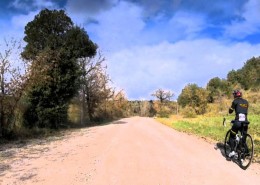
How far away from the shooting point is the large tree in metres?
24.5

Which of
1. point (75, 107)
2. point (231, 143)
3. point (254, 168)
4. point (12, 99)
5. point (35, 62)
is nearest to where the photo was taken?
point (254, 168)

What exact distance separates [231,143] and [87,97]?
31.5 metres

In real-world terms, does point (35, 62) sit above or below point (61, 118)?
above

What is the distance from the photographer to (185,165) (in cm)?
1002

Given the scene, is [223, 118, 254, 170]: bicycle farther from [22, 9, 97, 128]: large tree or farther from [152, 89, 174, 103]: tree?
[152, 89, 174, 103]: tree

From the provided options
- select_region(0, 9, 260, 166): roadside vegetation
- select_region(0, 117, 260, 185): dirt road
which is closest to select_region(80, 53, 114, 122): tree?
select_region(0, 9, 260, 166): roadside vegetation

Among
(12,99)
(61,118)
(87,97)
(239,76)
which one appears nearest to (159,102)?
(239,76)

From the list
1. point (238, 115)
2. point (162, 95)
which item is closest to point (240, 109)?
point (238, 115)

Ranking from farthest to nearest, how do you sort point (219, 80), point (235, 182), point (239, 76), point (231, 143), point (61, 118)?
point (219, 80) → point (239, 76) → point (61, 118) → point (231, 143) → point (235, 182)

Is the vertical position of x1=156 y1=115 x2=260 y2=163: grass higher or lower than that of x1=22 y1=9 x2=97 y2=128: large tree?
lower

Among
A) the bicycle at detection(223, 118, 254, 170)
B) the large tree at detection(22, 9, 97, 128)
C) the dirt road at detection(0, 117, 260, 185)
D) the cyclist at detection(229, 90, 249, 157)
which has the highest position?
the large tree at detection(22, 9, 97, 128)

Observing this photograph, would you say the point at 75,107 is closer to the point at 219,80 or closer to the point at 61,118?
the point at 61,118

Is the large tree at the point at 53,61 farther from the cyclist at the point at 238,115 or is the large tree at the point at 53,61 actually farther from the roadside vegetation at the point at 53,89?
the cyclist at the point at 238,115

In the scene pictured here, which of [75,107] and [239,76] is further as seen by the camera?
[239,76]
